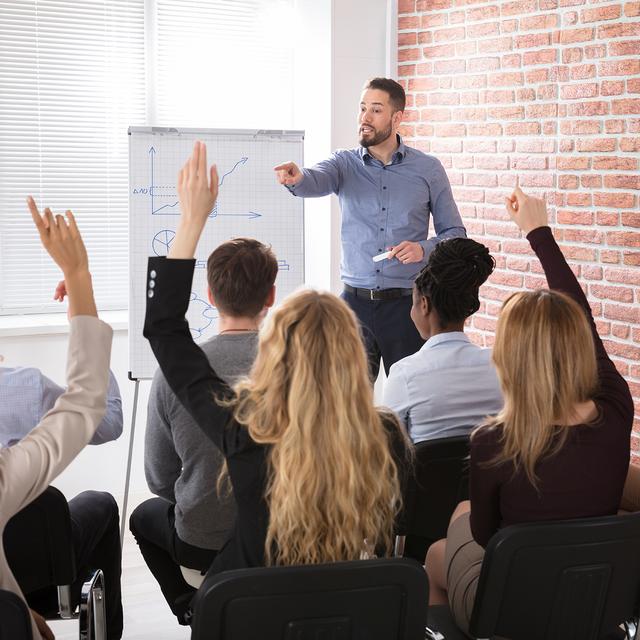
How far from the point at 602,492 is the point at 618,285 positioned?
190 centimetres

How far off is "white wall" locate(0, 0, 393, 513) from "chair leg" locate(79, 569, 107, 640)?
86.2 inches

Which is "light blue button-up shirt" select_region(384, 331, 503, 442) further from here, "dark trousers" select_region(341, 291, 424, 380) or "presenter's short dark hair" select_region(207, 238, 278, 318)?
"dark trousers" select_region(341, 291, 424, 380)

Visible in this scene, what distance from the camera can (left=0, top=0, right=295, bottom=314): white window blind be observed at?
14.1 ft

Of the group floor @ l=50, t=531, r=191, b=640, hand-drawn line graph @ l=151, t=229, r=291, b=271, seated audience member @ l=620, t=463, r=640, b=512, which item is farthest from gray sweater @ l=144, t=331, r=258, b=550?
hand-drawn line graph @ l=151, t=229, r=291, b=271

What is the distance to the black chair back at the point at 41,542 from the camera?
2053mm

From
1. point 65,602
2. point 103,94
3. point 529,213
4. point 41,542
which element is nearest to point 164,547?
point 65,602

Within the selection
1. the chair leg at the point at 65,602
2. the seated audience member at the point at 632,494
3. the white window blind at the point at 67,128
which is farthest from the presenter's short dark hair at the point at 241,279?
the white window blind at the point at 67,128

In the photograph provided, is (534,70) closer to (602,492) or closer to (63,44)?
(63,44)

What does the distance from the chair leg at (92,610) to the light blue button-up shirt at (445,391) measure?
885mm

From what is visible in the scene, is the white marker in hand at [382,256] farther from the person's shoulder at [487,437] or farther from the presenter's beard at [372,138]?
the person's shoulder at [487,437]

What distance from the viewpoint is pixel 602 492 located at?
5.88 ft

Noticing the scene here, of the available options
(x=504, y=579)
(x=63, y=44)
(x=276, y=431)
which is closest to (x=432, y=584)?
(x=504, y=579)

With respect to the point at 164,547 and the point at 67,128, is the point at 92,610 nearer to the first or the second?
the point at 164,547

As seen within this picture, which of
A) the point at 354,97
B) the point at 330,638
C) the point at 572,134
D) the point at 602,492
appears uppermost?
the point at 354,97
